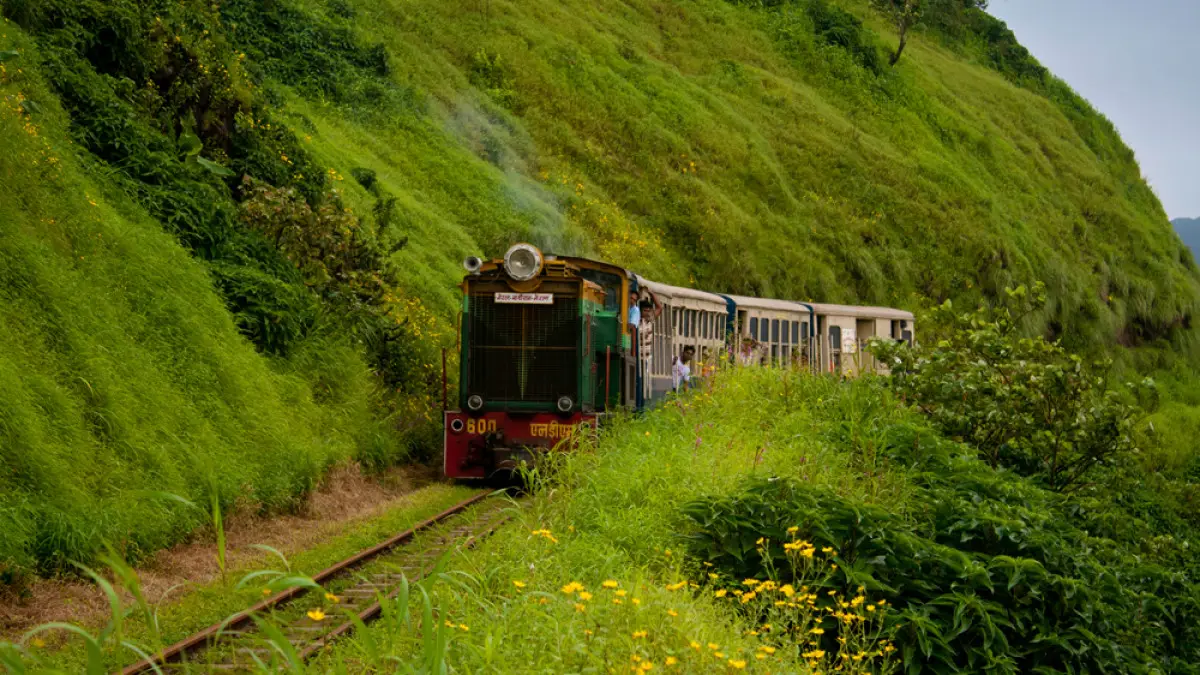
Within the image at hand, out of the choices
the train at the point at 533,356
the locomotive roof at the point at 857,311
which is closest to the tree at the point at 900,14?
the locomotive roof at the point at 857,311

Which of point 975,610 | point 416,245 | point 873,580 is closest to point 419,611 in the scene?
point 873,580

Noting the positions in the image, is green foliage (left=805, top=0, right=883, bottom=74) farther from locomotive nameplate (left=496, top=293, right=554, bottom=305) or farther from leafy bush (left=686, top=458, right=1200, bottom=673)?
leafy bush (left=686, top=458, right=1200, bottom=673)

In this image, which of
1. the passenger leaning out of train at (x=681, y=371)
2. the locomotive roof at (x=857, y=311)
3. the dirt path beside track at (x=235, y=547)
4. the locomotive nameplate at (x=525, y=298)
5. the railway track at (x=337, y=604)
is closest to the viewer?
the railway track at (x=337, y=604)

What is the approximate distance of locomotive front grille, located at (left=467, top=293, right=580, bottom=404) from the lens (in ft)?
56.9

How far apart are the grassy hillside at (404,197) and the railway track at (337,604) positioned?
1681 millimetres

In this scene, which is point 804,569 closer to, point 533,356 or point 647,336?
point 533,356

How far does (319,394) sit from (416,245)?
9647 millimetres

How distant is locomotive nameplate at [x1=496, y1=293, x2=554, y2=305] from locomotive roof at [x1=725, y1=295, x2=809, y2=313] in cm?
1003

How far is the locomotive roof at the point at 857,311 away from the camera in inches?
1262

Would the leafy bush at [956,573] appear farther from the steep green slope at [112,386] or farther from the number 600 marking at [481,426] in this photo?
the number 600 marking at [481,426]

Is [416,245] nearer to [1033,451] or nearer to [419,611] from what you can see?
[1033,451]

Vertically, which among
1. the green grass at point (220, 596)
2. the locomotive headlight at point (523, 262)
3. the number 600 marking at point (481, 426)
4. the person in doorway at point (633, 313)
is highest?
the locomotive headlight at point (523, 262)

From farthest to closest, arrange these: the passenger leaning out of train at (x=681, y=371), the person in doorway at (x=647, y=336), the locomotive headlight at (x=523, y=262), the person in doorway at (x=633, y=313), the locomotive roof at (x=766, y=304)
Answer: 1. the locomotive roof at (x=766, y=304)
2. the passenger leaning out of train at (x=681, y=371)
3. the person in doorway at (x=647, y=336)
4. the person in doorway at (x=633, y=313)
5. the locomotive headlight at (x=523, y=262)

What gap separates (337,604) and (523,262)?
8.47 m
